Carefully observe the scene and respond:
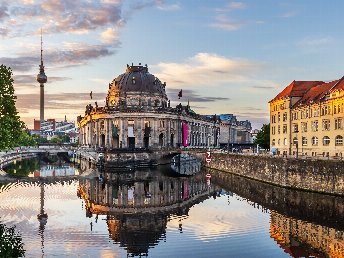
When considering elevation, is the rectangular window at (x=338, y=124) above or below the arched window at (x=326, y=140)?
above

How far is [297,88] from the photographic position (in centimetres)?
10956

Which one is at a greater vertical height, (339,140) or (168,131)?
(168,131)

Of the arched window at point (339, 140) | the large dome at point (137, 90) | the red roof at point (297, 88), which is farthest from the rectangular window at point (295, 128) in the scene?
the large dome at point (137, 90)

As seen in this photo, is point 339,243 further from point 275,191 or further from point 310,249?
point 275,191

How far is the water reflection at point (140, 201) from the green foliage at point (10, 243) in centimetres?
820

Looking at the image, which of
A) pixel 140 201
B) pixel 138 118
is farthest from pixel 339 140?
pixel 138 118

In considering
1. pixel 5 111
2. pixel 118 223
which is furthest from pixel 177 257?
pixel 5 111

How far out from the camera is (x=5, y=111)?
57.1 m

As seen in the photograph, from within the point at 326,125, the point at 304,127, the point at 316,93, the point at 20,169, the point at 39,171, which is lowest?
the point at 39,171

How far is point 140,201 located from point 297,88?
205 ft

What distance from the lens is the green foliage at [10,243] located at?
33.8 meters

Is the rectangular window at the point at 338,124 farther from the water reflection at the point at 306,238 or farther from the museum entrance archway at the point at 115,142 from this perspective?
the museum entrance archway at the point at 115,142

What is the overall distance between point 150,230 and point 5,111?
86.2ft

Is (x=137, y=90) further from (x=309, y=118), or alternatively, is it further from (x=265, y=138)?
(x=309, y=118)
